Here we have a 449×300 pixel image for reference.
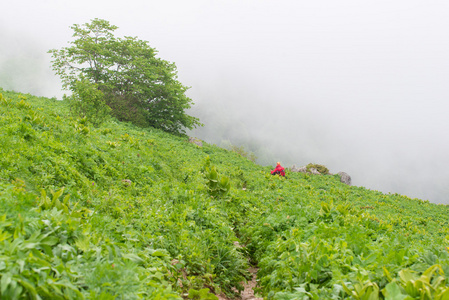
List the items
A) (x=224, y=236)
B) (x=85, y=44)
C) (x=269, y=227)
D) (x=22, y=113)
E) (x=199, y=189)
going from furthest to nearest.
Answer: (x=85, y=44) → (x=22, y=113) → (x=199, y=189) → (x=269, y=227) → (x=224, y=236)

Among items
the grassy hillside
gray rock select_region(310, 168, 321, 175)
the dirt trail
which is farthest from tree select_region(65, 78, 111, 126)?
gray rock select_region(310, 168, 321, 175)

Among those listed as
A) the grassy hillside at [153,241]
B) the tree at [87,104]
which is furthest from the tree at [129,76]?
the grassy hillside at [153,241]

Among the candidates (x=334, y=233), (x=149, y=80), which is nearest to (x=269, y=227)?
(x=334, y=233)

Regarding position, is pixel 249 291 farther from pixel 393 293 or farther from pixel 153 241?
pixel 393 293

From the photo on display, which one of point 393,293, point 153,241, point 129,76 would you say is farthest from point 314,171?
point 393,293

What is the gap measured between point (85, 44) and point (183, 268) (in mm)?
27677

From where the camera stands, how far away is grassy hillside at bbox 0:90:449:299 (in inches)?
101

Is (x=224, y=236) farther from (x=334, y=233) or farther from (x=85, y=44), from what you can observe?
(x=85, y=44)

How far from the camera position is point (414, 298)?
2.71 m

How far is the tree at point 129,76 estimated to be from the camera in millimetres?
26656

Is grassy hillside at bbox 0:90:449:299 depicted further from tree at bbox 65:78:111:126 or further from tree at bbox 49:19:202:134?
tree at bbox 49:19:202:134

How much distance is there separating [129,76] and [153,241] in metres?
24.8

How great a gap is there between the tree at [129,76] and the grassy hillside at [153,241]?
19.1 meters

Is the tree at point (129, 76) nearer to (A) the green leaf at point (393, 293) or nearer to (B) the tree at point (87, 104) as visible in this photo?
(B) the tree at point (87, 104)
